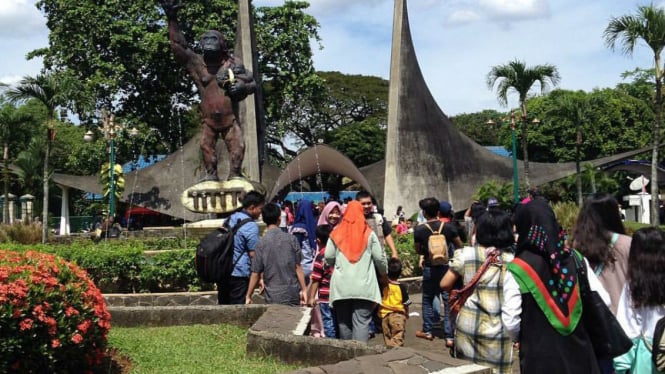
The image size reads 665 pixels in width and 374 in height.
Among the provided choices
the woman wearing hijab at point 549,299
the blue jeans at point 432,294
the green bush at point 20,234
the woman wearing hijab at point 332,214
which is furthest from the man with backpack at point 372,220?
the green bush at point 20,234

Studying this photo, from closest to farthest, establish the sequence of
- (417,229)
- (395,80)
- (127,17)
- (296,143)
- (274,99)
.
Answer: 1. (417,229)
2. (395,80)
3. (127,17)
4. (274,99)
5. (296,143)

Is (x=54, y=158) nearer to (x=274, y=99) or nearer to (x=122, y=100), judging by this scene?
(x=122, y=100)

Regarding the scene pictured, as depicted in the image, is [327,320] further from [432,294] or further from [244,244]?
[432,294]

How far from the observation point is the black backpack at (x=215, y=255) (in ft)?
20.9

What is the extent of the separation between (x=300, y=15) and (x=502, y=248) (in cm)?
2937

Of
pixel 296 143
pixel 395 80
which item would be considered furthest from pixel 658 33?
pixel 296 143

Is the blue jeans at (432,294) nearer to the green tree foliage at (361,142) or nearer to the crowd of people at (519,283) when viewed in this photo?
the crowd of people at (519,283)

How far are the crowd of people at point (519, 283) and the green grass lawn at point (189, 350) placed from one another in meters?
0.60

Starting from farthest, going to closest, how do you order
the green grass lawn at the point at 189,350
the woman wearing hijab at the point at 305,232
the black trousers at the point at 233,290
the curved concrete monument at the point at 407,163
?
1. the curved concrete monument at the point at 407,163
2. the woman wearing hijab at the point at 305,232
3. the black trousers at the point at 233,290
4. the green grass lawn at the point at 189,350

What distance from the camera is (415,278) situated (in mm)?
11906

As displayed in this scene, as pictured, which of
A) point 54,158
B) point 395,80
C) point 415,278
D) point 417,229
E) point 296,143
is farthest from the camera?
point 296,143

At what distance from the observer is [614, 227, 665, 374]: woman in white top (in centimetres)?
381

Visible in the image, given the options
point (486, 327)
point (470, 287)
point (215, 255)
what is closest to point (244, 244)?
point (215, 255)

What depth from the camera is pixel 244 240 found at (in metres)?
6.54
